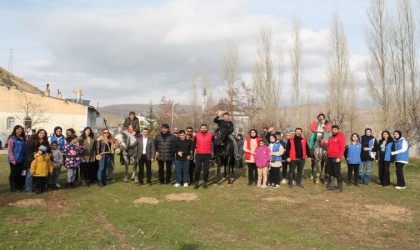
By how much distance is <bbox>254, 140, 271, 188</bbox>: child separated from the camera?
36.0ft

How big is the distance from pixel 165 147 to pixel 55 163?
322 cm

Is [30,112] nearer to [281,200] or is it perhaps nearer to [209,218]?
[281,200]

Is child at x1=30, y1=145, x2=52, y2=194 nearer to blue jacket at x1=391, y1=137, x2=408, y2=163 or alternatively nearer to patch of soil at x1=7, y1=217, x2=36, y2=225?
patch of soil at x1=7, y1=217, x2=36, y2=225

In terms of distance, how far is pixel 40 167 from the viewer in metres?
9.45

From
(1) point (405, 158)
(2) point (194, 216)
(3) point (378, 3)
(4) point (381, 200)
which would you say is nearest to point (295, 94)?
(3) point (378, 3)

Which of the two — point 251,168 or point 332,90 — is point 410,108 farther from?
point 251,168

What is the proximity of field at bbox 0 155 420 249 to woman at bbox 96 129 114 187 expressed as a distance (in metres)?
0.50

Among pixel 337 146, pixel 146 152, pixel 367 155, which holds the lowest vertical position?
pixel 367 155

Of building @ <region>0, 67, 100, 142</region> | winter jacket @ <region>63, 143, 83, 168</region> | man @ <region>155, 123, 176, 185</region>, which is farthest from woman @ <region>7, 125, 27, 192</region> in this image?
building @ <region>0, 67, 100, 142</region>

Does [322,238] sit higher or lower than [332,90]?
lower

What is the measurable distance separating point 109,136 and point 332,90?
1967 centimetres

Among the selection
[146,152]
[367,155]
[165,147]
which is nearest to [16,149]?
[146,152]

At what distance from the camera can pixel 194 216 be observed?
737 cm

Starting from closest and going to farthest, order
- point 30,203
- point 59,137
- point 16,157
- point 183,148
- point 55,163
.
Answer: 1. point 30,203
2. point 16,157
3. point 55,163
4. point 183,148
5. point 59,137
